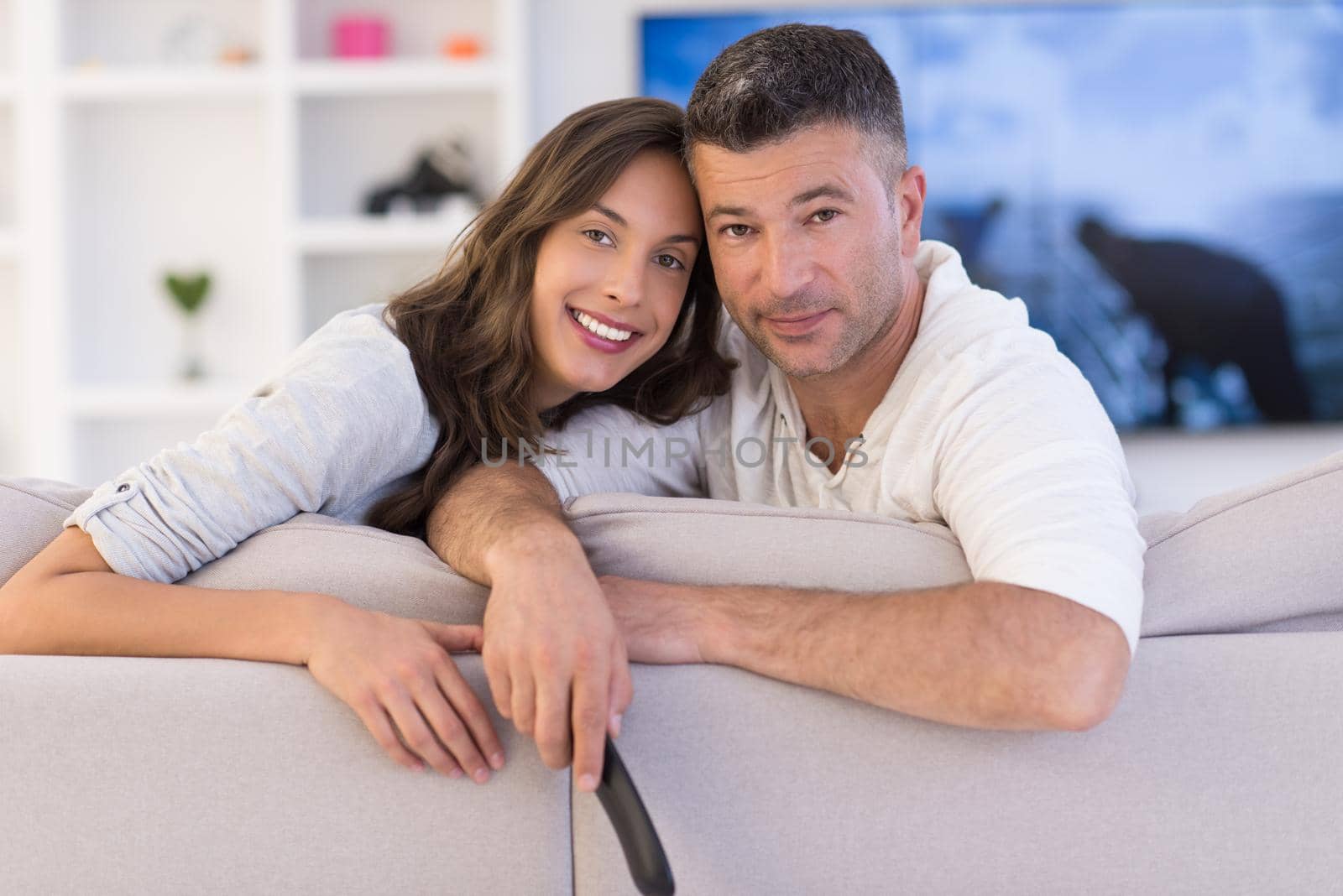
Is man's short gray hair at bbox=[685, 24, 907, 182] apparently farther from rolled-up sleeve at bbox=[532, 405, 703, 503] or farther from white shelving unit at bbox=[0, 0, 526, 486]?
white shelving unit at bbox=[0, 0, 526, 486]

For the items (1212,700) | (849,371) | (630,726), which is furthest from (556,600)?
(849,371)

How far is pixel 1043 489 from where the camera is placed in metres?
0.95

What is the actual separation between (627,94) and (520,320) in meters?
2.73

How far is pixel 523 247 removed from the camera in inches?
60.5

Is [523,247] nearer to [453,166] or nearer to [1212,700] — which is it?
[1212,700]

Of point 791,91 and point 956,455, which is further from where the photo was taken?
point 791,91

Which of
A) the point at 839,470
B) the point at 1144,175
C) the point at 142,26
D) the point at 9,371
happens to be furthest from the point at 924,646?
the point at 9,371

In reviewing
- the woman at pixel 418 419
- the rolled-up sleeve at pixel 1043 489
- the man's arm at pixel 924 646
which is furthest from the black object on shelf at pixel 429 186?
the man's arm at pixel 924 646

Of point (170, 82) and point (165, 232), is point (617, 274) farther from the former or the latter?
point (165, 232)

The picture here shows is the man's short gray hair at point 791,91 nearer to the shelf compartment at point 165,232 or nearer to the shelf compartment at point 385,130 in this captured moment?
the shelf compartment at point 385,130

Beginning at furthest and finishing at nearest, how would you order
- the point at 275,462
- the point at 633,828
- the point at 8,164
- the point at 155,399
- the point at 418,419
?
the point at 8,164 < the point at 155,399 < the point at 418,419 < the point at 275,462 < the point at 633,828

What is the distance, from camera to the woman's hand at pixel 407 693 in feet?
2.64

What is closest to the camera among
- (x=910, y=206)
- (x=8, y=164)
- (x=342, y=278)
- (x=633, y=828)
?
(x=633, y=828)

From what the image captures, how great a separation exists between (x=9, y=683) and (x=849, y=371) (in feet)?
3.36
